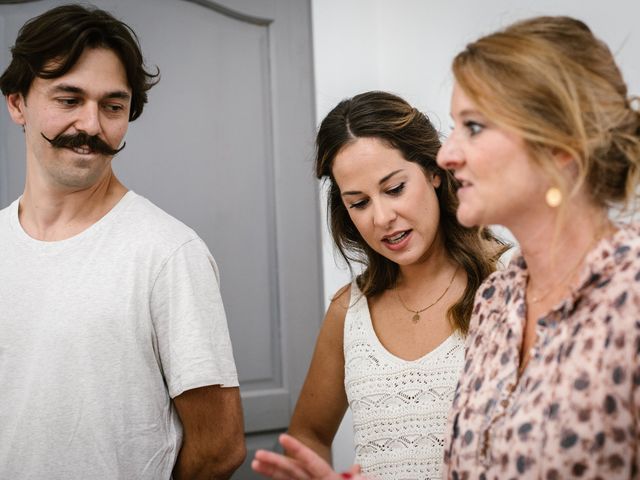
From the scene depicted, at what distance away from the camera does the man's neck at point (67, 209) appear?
5.33 ft

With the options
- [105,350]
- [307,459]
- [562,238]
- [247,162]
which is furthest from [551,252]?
[247,162]

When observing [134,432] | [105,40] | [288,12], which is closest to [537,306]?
[134,432]

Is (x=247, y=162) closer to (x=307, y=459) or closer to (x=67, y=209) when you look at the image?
(x=67, y=209)

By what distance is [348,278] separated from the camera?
2576 mm

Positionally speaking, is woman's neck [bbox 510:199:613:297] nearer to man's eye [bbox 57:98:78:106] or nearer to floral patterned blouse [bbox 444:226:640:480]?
floral patterned blouse [bbox 444:226:640:480]

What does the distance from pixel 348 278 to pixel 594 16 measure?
1185mm

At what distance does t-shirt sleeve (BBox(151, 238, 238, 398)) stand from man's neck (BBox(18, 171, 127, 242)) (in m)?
0.22

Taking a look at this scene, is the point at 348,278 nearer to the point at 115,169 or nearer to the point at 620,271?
the point at 115,169

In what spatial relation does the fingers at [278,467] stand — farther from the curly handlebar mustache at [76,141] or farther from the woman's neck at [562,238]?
the curly handlebar mustache at [76,141]

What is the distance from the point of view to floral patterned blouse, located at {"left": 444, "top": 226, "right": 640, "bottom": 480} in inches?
37.5

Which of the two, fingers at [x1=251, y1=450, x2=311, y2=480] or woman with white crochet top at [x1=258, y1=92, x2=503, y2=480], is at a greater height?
woman with white crochet top at [x1=258, y1=92, x2=503, y2=480]

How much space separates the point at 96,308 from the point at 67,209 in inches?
10.2

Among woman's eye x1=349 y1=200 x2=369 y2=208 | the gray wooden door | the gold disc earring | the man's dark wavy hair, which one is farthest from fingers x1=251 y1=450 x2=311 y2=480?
the gray wooden door

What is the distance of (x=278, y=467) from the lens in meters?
1.14
